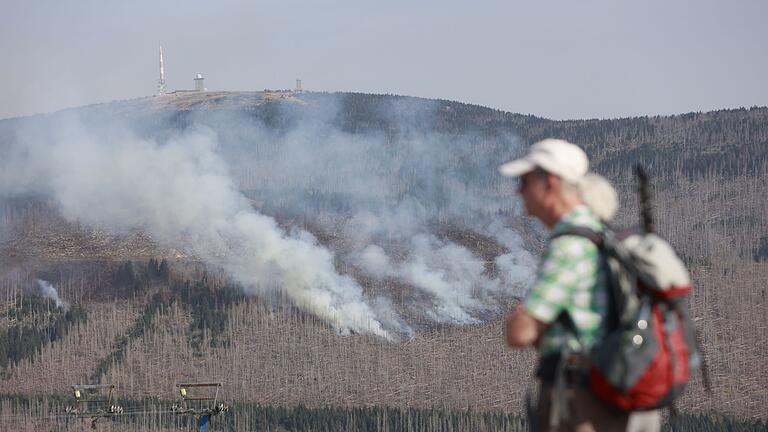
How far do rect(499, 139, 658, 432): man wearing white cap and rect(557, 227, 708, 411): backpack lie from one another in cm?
9

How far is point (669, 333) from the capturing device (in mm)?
8398

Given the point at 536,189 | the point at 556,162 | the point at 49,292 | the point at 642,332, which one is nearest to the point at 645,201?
the point at 556,162

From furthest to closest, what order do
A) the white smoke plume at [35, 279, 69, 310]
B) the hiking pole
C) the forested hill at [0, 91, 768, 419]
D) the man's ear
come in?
the white smoke plume at [35, 279, 69, 310], the forested hill at [0, 91, 768, 419], the man's ear, the hiking pole

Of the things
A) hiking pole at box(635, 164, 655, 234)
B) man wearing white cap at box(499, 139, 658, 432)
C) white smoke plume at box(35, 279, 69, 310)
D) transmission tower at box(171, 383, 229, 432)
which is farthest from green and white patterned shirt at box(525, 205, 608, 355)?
white smoke plume at box(35, 279, 69, 310)

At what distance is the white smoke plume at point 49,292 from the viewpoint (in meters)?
159

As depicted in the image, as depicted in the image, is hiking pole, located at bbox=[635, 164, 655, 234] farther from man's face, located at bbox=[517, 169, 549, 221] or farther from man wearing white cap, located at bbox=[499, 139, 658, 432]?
man's face, located at bbox=[517, 169, 549, 221]

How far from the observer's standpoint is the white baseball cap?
8938 millimetres

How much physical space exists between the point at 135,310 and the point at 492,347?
42.0m

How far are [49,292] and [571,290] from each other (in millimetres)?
161240

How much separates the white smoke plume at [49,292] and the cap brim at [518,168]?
503ft

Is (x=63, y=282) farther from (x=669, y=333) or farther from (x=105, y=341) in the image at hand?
(x=669, y=333)

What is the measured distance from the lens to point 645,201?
877 centimetres

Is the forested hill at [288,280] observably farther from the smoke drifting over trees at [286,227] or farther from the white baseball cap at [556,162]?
the white baseball cap at [556,162]

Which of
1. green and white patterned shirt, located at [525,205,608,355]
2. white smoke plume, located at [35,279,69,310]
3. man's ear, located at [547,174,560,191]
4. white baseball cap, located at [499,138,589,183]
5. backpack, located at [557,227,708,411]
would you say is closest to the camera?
backpack, located at [557,227,708,411]
